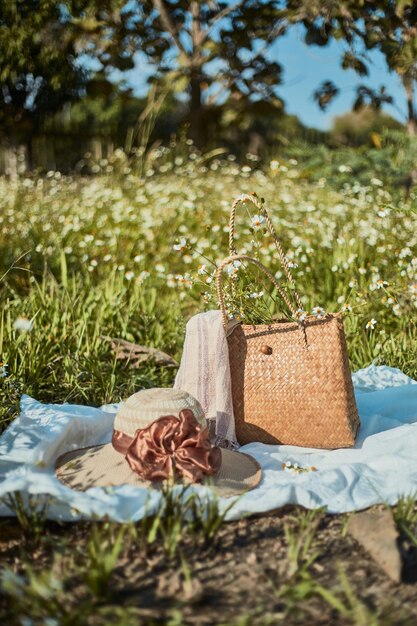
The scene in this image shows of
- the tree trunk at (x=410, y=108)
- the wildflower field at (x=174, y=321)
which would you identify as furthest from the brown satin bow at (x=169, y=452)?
the tree trunk at (x=410, y=108)

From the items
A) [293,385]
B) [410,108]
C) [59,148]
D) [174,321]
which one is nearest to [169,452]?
[293,385]

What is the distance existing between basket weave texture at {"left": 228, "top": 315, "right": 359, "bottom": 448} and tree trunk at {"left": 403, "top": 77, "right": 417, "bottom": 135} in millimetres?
5333

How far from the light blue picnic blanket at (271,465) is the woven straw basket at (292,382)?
0.08 meters

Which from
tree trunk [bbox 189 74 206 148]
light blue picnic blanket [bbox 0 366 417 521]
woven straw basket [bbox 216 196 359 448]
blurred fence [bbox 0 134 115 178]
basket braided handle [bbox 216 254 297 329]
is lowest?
light blue picnic blanket [bbox 0 366 417 521]

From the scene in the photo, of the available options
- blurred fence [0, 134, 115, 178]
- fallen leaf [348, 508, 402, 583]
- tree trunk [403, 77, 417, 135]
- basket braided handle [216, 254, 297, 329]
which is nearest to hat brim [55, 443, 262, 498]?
fallen leaf [348, 508, 402, 583]

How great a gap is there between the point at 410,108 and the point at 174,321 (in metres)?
4.79

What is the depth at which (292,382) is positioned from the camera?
2947mm

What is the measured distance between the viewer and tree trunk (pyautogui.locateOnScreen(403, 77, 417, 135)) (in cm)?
743

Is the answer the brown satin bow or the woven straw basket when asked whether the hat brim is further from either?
the woven straw basket

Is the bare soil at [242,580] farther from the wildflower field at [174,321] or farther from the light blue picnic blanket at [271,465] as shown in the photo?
the light blue picnic blanket at [271,465]

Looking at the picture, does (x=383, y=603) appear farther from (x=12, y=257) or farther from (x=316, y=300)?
(x=12, y=257)

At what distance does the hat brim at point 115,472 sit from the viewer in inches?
95.0

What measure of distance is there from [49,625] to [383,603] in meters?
0.89

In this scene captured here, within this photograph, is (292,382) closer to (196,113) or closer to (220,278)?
(220,278)
